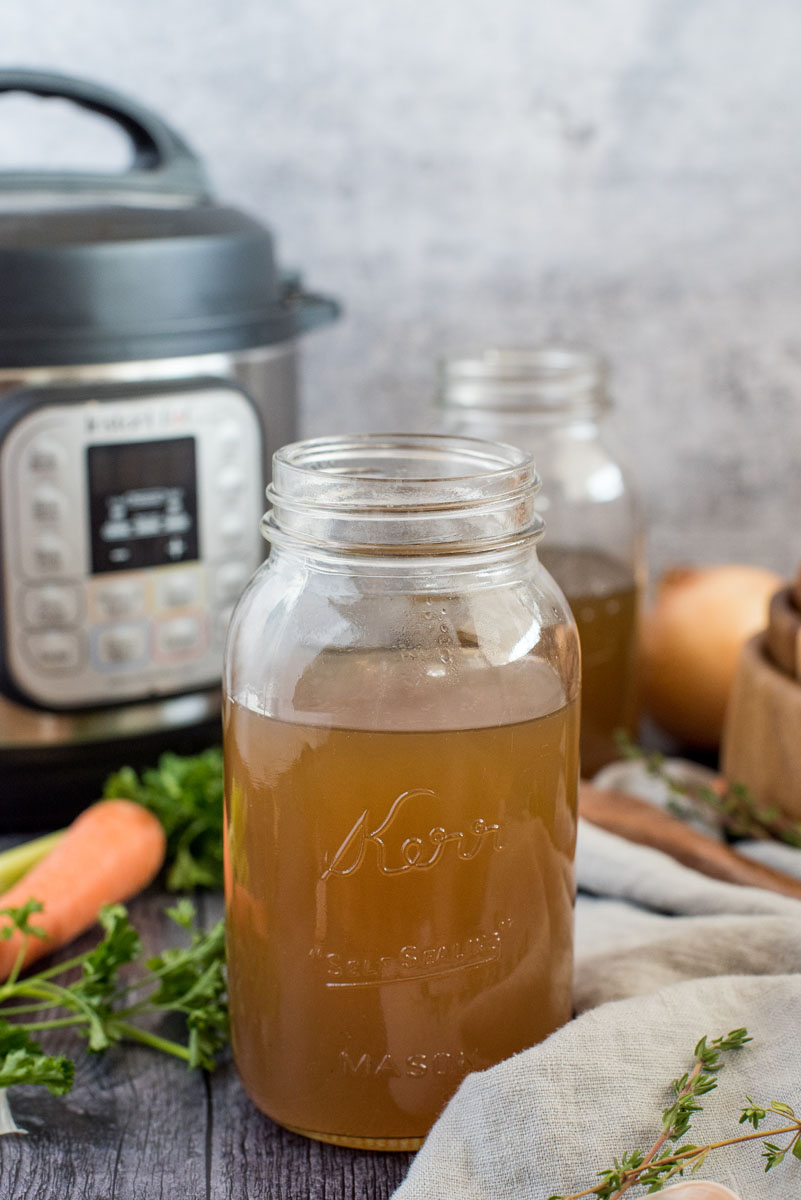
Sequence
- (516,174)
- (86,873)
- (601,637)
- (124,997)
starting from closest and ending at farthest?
(124,997), (86,873), (601,637), (516,174)

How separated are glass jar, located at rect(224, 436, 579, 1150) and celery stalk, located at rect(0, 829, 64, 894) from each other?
36 cm

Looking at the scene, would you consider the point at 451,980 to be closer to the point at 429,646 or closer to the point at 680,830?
the point at 429,646

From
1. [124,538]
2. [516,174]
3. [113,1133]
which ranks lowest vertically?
[113,1133]

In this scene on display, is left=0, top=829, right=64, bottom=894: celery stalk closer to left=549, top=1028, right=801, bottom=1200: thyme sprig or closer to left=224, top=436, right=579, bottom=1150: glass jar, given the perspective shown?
left=224, top=436, right=579, bottom=1150: glass jar

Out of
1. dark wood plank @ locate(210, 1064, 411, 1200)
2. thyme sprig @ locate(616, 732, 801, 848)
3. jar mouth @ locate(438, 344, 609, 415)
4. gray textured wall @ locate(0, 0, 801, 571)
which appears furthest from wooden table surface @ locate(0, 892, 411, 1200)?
gray textured wall @ locate(0, 0, 801, 571)

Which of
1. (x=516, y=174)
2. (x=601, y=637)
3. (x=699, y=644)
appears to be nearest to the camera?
(x=601, y=637)

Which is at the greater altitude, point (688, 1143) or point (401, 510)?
point (401, 510)

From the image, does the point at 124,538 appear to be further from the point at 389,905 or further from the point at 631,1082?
the point at 631,1082

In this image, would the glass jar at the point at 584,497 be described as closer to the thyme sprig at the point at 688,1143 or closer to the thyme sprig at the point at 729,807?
the thyme sprig at the point at 729,807

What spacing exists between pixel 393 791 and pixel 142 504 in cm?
47

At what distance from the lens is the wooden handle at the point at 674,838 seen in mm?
922

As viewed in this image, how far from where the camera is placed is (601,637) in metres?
1.17

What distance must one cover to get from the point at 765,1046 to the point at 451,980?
17 centimetres

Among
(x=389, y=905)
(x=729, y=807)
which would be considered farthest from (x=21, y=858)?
(x=729, y=807)
